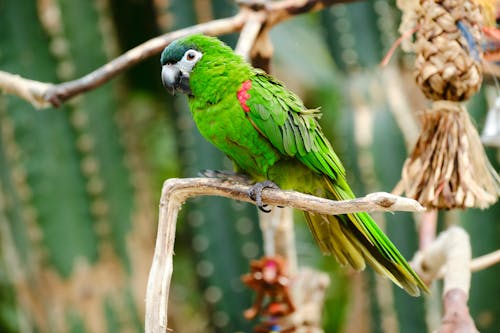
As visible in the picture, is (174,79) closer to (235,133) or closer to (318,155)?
(235,133)

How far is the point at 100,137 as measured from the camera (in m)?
2.28

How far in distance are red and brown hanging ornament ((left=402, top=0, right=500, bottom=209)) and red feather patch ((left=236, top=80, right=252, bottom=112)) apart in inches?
11.0

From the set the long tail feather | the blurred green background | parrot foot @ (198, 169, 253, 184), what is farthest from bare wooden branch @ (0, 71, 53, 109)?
the blurred green background

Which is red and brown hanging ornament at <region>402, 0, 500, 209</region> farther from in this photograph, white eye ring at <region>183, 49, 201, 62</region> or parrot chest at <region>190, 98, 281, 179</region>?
white eye ring at <region>183, 49, 201, 62</region>

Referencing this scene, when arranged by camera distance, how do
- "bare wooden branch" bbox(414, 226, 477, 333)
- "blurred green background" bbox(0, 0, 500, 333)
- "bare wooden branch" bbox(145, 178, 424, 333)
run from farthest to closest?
"blurred green background" bbox(0, 0, 500, 333)
"bare wooden branch" bbox(414, 226, 477, 333)
"bare wooden branch" bbox(145, 178, 424, 333)

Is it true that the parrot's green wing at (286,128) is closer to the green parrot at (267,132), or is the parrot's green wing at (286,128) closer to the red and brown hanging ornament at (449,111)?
the green parrot at (267,132)

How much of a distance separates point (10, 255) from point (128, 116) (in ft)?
2.06

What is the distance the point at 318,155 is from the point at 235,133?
14 cm

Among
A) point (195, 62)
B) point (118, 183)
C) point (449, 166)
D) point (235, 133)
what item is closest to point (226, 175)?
point (235, 133)

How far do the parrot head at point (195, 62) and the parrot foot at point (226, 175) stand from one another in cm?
14

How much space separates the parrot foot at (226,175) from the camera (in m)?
1.26

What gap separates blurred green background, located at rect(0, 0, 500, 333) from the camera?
2.15m

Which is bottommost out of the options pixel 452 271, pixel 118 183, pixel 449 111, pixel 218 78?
pixel 452 271

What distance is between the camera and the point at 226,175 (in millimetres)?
1300
